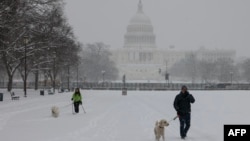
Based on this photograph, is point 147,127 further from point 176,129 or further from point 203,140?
point 203,140

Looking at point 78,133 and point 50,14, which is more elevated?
point 50,14

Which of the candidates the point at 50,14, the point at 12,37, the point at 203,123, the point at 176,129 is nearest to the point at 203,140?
the point at 176,129

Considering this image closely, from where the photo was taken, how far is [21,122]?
882 inches

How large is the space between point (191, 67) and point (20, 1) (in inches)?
4564

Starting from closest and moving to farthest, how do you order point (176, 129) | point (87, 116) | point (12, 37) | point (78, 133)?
point (78, 133) → point (176, 129) → point (87, 116) → point (12, 37)

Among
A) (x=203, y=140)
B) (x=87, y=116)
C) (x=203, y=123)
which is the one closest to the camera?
(x=203, y=140)

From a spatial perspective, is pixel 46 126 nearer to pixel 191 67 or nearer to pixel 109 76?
pixel 109 76

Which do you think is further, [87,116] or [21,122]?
[87,116]

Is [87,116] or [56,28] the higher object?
[56,28]

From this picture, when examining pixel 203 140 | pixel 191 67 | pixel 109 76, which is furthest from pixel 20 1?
pixel 191 67

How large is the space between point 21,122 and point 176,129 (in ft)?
21.2

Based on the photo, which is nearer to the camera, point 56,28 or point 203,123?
point 203,123

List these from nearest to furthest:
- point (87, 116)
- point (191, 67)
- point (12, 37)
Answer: point (87, 116), point (12, 37), point (191, 67)

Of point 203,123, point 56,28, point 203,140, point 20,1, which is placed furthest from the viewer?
point 56,28
